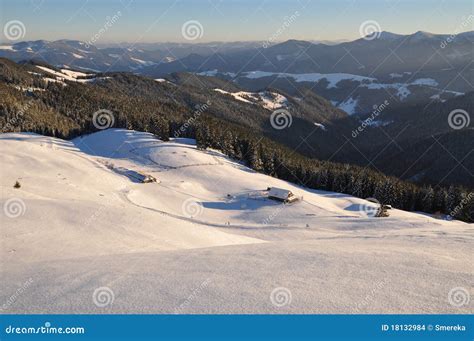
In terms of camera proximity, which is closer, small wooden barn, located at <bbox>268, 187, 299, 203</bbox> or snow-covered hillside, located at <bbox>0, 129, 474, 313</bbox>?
snow-covered hillside, located at <bbox>0, 129, 474, 313</bbox>

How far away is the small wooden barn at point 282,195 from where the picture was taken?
65.0 metres

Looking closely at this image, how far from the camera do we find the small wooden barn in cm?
6501

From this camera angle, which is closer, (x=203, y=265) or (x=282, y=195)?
(x=203, y=265)

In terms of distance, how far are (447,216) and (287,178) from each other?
123 ft

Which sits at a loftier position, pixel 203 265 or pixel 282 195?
pixel 203 265

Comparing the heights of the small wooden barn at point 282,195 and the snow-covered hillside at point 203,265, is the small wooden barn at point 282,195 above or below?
below

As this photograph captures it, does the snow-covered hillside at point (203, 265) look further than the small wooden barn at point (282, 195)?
No

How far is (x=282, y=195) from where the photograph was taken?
65.6m

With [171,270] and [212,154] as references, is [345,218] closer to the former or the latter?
[171,270]

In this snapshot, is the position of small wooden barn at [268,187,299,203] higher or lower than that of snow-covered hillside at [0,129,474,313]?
lower

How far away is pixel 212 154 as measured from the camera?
340 feet

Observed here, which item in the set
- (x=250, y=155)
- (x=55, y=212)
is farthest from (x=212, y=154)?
(x=55, y=212)
